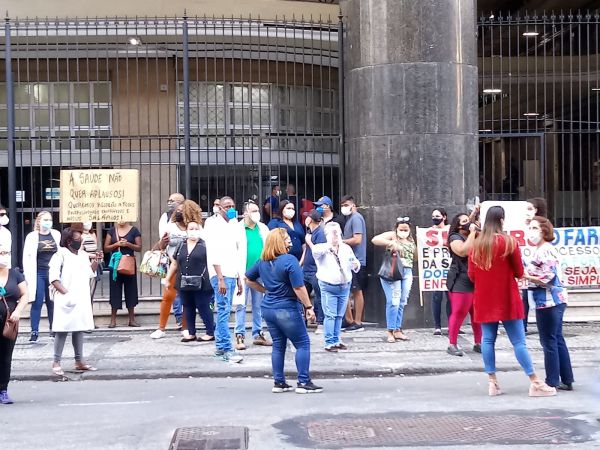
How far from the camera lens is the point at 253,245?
36.3ft

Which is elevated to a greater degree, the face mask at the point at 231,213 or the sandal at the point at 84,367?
the face mask at the point at 231,213

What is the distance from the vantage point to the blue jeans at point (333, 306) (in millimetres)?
10742

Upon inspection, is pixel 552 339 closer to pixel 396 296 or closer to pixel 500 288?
pixel 500 288

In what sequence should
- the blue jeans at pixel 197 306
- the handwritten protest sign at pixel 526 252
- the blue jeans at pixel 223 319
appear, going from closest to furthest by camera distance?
the blue jeans at pixel 223 319, the blue jeans at pixel 197 306, the handwritten protest sign at pixel 526 252

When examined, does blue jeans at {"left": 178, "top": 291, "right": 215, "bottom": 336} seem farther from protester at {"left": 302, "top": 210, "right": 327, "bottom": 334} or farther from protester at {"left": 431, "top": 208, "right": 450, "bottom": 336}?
protester at {"left": 431, "top": 208, "right": 450, "bottom": 336}

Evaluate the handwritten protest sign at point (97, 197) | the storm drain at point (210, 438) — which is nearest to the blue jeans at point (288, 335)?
the storm drain at point (210, 438)

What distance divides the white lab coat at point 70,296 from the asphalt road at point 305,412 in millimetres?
649

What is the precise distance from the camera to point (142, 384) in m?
9.52

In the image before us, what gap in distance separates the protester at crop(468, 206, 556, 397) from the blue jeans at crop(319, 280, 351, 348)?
8.77ft

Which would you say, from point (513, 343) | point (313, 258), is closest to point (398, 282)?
point (313, 258)

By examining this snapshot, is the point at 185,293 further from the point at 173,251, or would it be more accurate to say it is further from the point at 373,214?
the point at 373,214

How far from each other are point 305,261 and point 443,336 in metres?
2.12

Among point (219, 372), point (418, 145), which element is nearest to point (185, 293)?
point (219, 372)

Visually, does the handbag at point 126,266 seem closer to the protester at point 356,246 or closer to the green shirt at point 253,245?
the green shirt at point 253,245
